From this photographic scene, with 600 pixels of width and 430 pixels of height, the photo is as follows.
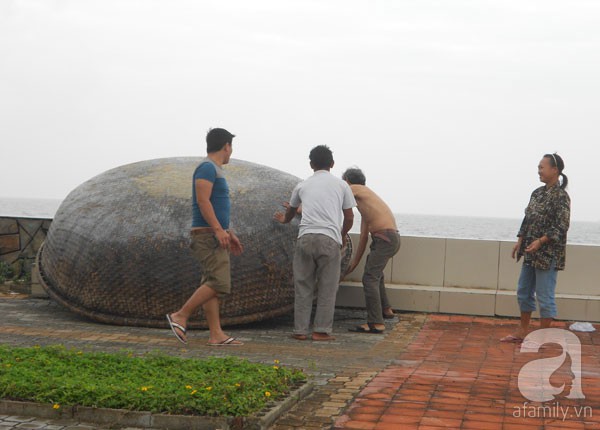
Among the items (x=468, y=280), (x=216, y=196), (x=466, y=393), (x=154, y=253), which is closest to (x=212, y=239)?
(x=216, y=196)

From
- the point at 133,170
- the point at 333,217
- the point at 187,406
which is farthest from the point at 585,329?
the point at 187,406

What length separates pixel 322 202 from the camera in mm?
7457

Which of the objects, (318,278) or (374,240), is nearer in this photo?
(318,278)

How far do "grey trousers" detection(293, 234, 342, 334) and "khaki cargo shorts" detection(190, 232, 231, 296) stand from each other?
3.06 feet

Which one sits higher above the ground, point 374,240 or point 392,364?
point 374,240

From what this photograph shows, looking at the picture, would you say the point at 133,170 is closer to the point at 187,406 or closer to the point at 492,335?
the point at 492,335

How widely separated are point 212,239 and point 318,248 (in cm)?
110

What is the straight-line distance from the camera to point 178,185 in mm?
7938

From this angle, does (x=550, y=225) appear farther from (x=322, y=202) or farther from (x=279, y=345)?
(x=279, y=345)

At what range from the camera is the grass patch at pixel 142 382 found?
4230 mm

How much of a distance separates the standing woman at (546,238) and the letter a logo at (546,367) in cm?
20

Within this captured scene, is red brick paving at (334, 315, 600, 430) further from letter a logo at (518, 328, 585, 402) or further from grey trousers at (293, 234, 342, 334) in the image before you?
grey trousers at (293, 234, 342, 334)

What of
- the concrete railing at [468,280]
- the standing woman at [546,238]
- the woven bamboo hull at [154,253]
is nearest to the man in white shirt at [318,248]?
the woven bamboo hull at [154,253]

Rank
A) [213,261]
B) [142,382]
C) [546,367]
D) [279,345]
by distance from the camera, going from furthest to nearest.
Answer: [279,345], [213,261], [546,367], [142,382]
